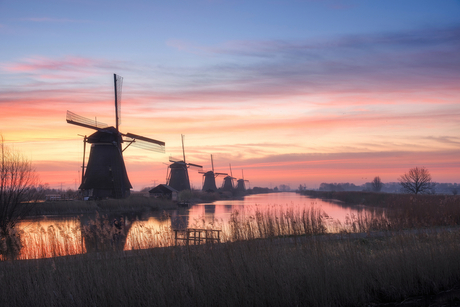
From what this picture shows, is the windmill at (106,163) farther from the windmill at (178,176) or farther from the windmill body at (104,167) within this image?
the windmill at (178,176)

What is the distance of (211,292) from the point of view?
21.5ft

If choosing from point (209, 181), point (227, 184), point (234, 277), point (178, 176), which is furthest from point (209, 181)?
point (234, 277)

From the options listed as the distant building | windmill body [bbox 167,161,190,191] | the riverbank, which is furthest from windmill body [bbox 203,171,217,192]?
the riverbank

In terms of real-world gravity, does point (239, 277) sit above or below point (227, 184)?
below

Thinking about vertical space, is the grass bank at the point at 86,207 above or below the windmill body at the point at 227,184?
below

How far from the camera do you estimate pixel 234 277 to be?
22.4 ft

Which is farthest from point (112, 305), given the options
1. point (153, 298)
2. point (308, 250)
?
point (308, 250)

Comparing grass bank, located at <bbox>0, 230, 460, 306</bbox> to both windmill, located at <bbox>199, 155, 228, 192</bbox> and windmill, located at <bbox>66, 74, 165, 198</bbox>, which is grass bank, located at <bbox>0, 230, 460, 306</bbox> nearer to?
windmill, located at <bbox>66, 74, 165, 198</bbox>

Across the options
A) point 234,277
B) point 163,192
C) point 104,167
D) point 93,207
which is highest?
point 104,167

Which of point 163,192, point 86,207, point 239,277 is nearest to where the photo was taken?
point 239,277

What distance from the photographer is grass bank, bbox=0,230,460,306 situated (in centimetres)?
Answer: 654

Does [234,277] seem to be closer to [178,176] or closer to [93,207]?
[93,207]

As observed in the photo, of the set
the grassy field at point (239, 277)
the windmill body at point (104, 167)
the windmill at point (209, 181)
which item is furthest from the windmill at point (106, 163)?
the windmill at point (209, 181)

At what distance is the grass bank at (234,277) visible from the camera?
257 inches
